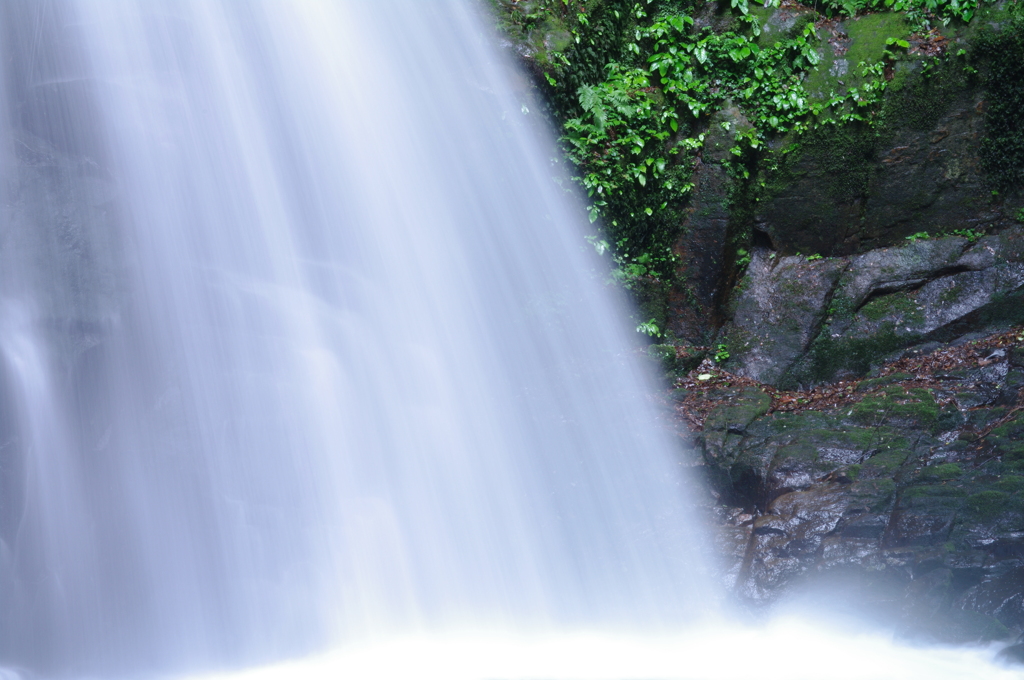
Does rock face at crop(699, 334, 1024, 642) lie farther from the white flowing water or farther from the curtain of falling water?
the curtain of falling water

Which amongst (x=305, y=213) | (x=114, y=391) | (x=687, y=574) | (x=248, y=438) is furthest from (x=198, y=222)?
(x=687, y=574)

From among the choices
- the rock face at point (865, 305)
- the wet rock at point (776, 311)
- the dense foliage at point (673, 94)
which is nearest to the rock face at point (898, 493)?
the rock face at point (865, 305)

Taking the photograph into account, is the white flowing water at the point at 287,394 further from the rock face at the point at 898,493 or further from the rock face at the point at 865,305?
the rock face at the point at 865,305

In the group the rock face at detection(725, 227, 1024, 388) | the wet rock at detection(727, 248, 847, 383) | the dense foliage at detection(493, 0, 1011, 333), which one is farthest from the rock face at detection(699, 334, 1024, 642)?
the dense foliage at detection(493, 0, 1011, 333)

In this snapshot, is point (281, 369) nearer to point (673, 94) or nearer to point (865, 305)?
point (673, 94)

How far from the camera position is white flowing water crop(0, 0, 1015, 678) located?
5629mm

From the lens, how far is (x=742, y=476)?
580cm

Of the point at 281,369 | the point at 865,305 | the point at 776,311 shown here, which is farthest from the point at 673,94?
the point at 281,369

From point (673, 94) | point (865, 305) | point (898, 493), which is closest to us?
point (898, 493)

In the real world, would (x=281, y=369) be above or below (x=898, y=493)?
below

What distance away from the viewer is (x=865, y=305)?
6949mm

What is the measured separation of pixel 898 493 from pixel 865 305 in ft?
8.39

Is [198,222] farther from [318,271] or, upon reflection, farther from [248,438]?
[248,438]

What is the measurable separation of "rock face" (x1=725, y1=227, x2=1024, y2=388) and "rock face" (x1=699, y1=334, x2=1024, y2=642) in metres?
0.42
